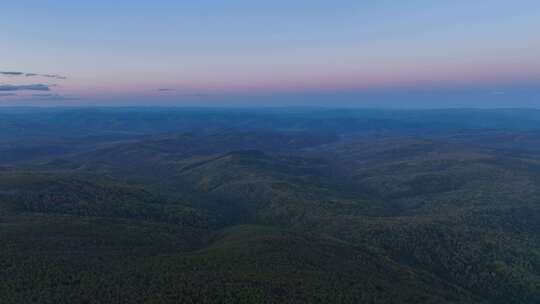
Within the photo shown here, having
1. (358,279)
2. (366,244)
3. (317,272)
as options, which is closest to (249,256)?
(317,272)

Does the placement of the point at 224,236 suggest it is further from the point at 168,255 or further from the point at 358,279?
the point at 358,279

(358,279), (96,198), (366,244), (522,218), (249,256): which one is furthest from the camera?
(96,198)

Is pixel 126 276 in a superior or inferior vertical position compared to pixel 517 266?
superior

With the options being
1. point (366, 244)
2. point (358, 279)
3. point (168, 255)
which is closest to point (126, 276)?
point (168, 255)

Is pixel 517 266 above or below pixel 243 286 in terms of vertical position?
below

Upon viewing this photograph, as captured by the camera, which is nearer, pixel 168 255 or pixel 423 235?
pixel 168 255

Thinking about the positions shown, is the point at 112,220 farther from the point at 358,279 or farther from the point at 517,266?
the point at 517,266

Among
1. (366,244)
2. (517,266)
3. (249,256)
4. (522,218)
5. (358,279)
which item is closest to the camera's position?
→ (358,279)

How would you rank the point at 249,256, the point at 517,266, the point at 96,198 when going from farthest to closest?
the point at 96,198, the point at 517,266, the point at 249,256

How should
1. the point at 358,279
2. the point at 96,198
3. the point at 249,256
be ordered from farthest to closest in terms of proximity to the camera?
the point at 96,198 → the point at 249,256 → the point at 358,279
